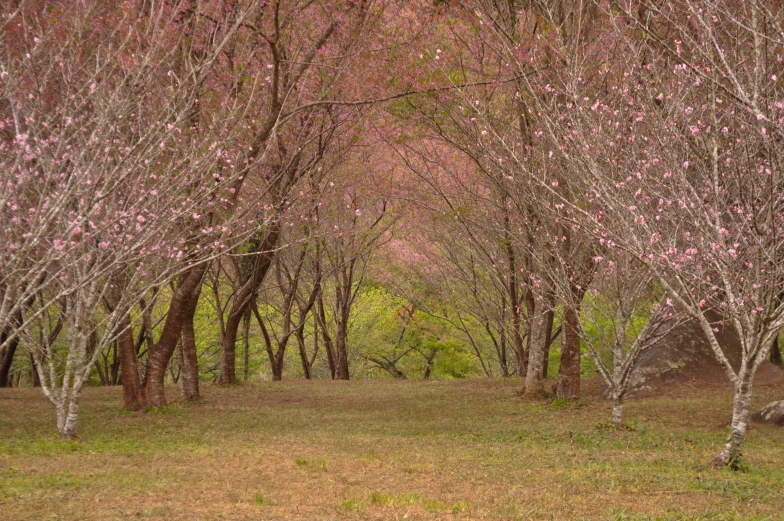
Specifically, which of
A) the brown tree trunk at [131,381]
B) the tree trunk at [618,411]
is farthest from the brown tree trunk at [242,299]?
the tree trunk at [618,411]

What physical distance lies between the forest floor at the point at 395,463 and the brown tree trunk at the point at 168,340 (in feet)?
1.94

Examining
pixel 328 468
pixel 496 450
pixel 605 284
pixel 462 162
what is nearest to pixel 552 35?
pixel 605 284

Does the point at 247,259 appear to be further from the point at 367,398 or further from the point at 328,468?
the point at 328,468

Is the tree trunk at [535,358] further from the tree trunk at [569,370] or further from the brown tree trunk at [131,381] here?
the brown tree trunk at [131,381]

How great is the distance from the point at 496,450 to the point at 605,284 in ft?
11.7

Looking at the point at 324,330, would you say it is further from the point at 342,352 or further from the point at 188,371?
the point at 188,371

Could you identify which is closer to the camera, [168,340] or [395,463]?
[395,463]

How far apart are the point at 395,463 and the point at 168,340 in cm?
739

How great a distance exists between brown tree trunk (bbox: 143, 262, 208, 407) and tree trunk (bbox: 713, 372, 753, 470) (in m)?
10.2

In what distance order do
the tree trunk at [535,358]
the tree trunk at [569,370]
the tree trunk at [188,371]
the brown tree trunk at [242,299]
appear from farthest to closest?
Answer: the brown tree trunk at [242,299]
the tree trunk at [188,371]
the tree trunk at [535,358]
the tree trunk at [569,370]

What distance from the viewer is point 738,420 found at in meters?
7.99

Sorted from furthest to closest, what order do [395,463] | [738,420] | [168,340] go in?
1. [168,340]
2. [395,463]
3. [738,420]

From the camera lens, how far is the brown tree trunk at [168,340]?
47.2 feet

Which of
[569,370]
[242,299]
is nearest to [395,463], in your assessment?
[569,370]
